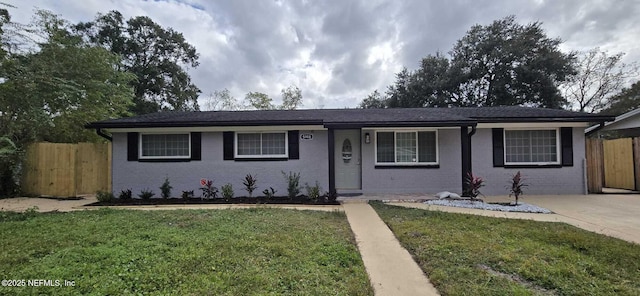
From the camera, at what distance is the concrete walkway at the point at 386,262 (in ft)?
9.64

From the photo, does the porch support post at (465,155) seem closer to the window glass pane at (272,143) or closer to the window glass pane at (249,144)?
the window glass pane at (272,143)

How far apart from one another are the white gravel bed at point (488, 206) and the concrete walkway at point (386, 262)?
279cm

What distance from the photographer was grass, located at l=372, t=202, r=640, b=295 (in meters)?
2.93

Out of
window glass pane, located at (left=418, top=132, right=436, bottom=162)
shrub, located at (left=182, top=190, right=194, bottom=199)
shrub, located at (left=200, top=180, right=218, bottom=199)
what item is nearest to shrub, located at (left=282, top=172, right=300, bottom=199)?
shrub, located at (left=200, top=180, right=218, bottom=199)

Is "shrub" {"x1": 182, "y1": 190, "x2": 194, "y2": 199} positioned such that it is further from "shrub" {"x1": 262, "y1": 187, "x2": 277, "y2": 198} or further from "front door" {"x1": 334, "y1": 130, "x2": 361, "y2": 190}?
"front door" {"x1": 334, "y1": 130, "x2": 361, "y2": 190}

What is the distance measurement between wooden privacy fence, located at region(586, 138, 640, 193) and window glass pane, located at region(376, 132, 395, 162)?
6.17m

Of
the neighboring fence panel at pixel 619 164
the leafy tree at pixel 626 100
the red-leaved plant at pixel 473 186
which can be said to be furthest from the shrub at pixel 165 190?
the leafy tree at pixel 626 100

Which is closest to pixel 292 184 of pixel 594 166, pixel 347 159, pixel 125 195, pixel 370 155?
pixel 347 159

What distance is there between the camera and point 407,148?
30.7 feet

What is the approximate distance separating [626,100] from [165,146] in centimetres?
2996

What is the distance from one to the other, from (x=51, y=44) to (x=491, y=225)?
13.8 m

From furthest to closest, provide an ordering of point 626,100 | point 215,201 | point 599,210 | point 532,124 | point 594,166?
point 626,100
point 594,166
point 532,124
point 215,201
point 599,210

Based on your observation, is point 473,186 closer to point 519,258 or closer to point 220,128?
point 519,258

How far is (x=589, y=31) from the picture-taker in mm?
17219
